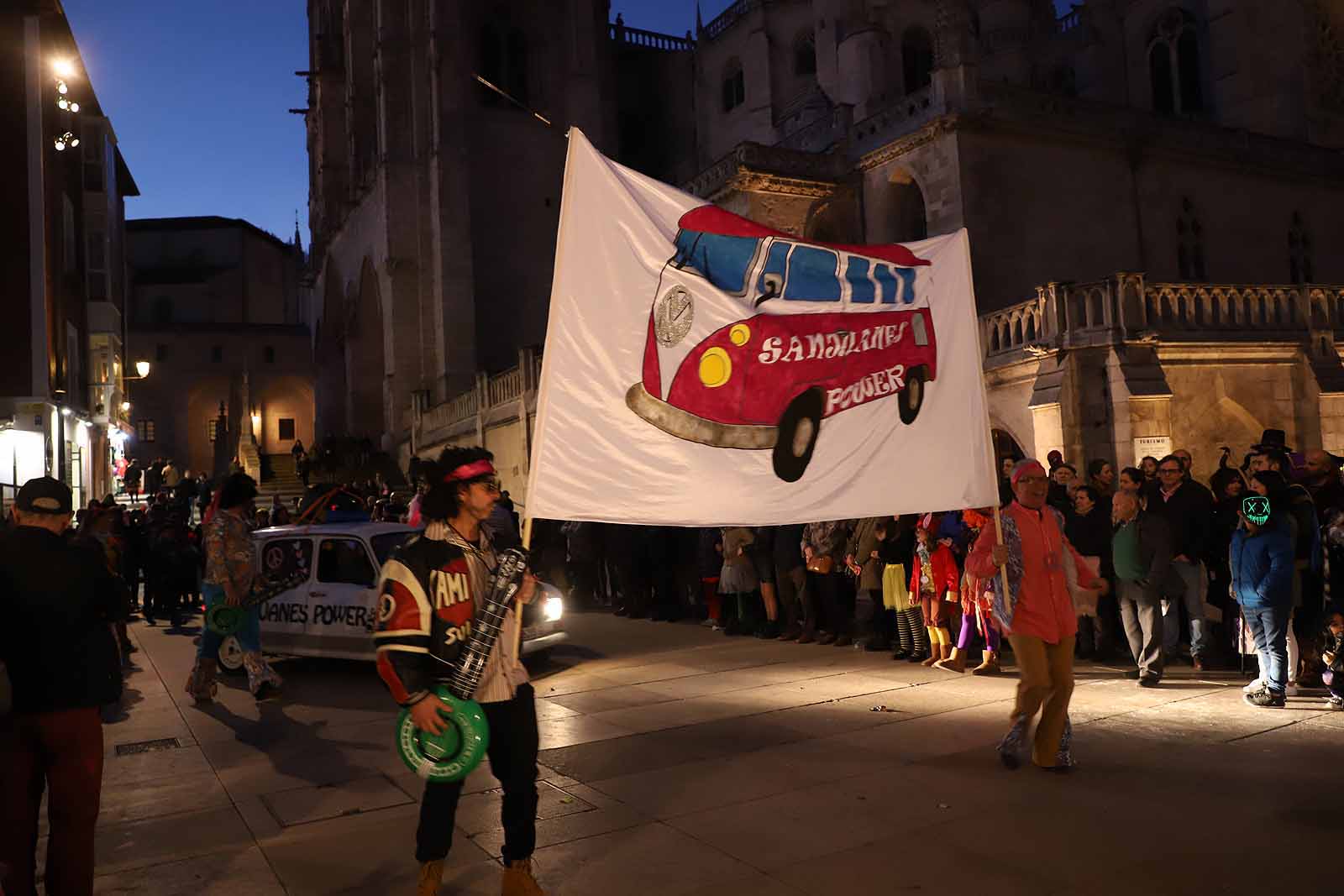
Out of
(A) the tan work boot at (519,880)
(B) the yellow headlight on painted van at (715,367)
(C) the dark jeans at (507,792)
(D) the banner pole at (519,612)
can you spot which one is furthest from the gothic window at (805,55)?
(A) the tan work boot at (519,880)

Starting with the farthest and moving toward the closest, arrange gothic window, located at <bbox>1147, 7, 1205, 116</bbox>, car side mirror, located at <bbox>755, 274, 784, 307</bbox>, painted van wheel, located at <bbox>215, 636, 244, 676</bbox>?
gothic window, located at <bbox>1147, 7, 1205, 116</bbox>
painted van wheel, located at <bbox>215, 636, 244, 676</bbox>
car side mirror, located at <bbox>755, 274, 784, 307</bbox>

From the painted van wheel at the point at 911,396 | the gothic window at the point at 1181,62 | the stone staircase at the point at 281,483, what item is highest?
the gothic window at the point at 1181,62

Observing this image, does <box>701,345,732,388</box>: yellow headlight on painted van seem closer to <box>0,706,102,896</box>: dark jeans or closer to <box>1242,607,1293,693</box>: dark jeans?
<box>0,706,102,896</box>: dark jeans

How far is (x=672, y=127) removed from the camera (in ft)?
152

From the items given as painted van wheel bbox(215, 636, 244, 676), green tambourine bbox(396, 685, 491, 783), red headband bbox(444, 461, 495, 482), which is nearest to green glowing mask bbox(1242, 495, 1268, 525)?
red headband bbox(444, 461, 495, 482)

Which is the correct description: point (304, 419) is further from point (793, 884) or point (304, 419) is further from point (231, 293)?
point (793, 884)

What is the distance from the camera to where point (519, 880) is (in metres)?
4.00

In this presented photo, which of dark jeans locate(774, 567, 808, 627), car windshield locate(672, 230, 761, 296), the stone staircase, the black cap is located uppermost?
the stone staircase

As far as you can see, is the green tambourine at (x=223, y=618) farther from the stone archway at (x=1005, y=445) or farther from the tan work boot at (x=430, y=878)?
the stone archway at (x=1005, y=445)

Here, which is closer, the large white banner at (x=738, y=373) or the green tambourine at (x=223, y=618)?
the large white banner at (x=738, y=373)

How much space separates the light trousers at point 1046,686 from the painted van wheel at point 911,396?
5.19 ft

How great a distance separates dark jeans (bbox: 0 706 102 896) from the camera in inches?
157

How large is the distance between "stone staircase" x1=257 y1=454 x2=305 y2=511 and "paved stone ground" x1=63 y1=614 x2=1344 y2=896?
92.9 ft

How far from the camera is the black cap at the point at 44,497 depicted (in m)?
4.11
